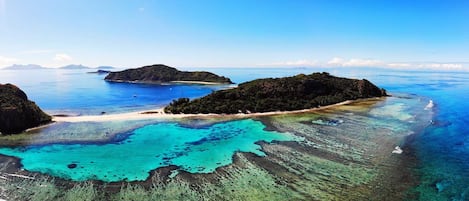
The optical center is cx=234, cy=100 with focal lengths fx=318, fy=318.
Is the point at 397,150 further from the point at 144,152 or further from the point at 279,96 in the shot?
the point at 279,96

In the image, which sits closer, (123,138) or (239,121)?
(123,138)

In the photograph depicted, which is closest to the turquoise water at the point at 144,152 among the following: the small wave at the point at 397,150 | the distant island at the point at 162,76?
the small wave at the point at 397,150

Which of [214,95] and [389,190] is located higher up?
[214,95]

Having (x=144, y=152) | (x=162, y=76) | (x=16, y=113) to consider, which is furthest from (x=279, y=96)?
(x=162, y=76)

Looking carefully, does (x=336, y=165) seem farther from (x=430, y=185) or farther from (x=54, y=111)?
(x=54, y=111)

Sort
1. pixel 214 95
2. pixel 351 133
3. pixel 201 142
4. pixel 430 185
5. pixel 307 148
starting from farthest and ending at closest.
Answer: pixel 214 95 < pixel 351 133 < pixel 201 142 < pixel 307 148 < pixel 430 185

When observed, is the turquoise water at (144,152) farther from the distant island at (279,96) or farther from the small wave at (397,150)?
the distant island at (279,96)

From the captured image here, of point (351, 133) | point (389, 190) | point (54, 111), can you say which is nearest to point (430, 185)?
point (389, 190)
